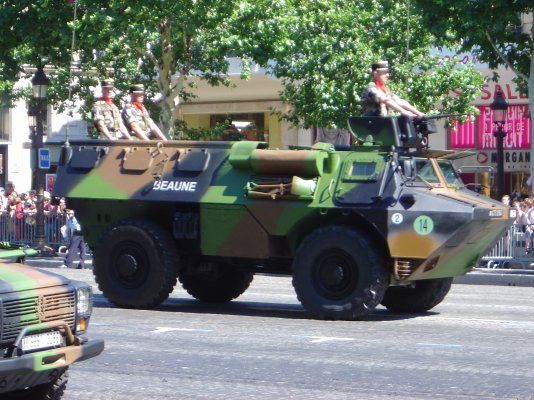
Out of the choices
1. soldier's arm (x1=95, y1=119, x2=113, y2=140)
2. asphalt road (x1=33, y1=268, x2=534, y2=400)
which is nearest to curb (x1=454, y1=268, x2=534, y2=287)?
asphalt road (x1=33, y1=268, x2=534, y2=400)

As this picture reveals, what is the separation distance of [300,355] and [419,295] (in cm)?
471

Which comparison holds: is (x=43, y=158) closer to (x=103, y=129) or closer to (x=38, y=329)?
(x=103, y=129)

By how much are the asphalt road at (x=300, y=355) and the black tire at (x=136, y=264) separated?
0.87 ft

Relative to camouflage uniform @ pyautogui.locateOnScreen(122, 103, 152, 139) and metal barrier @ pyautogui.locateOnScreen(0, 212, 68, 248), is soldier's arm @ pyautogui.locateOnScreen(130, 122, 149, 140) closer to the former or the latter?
camouflage uniform @ pyautogui.locateOnScreen(122, 103, 152, 139)

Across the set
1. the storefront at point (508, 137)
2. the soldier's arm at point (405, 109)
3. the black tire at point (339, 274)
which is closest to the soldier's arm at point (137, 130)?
the black tire at point (339, 274)

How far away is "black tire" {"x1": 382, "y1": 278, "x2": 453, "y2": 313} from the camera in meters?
16.9

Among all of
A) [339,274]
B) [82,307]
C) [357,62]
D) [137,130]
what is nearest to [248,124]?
[357,62]

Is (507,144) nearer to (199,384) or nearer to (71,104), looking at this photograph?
(71,104)

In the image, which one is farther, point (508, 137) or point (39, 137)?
point (508, 137)

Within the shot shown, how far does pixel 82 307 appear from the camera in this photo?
9.11 metres

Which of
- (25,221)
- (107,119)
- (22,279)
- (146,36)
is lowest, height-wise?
(25,221)

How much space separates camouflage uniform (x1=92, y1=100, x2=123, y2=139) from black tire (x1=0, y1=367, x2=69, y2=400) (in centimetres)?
915

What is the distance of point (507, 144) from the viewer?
37781mm

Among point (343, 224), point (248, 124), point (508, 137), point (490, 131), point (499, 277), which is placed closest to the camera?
Result: point (343, 224)
